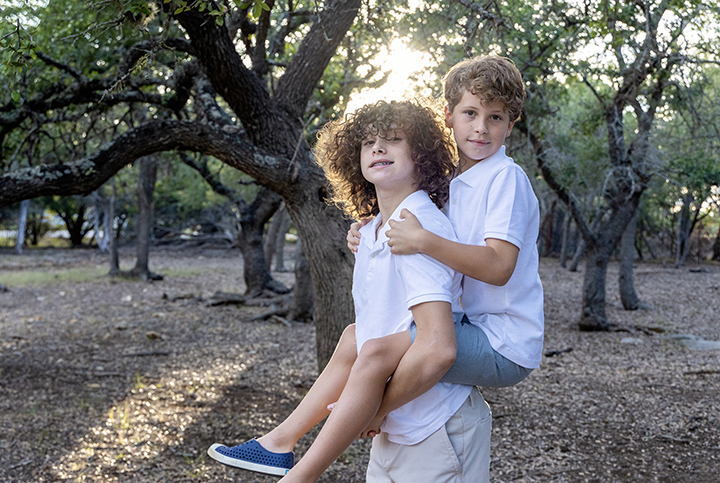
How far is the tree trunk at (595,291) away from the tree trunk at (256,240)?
544cm

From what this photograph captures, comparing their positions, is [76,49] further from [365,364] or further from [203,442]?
[365,364]

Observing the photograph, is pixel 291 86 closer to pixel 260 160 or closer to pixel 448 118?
pixel 260 160

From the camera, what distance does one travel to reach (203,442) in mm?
4383

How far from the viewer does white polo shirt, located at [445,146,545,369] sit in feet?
5.43

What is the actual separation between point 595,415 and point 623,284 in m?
7.16

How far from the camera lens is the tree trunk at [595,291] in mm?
9250

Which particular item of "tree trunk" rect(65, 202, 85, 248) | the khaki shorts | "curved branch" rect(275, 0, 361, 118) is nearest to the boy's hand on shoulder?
the khaki shorts

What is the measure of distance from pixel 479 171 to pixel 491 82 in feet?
0.88

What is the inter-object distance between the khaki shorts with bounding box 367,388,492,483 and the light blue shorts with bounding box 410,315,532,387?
11 centimetres

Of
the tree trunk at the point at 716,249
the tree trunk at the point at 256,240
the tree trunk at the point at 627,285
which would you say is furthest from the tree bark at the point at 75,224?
the tree trunk at the point at 716,249

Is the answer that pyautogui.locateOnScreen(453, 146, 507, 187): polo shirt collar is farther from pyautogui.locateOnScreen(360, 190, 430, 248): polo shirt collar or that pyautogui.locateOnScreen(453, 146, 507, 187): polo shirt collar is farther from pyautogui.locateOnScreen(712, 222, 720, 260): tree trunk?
pyautogui.locateOnScreen(712, 222, 720, 260): tree trunk

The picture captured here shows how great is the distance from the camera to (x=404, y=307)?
1651 mm

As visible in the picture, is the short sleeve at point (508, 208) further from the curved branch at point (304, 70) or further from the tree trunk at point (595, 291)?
the tree trunk at point (595, 291)

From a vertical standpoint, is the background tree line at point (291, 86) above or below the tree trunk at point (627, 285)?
above
